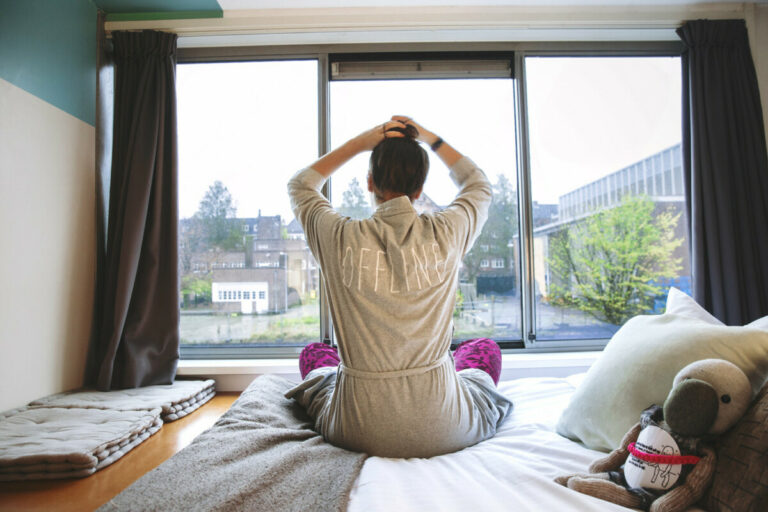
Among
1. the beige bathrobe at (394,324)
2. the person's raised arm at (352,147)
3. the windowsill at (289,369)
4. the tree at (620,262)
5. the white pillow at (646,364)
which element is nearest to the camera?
the white pillow at (646,364)

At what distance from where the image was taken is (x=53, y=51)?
189 centimetres

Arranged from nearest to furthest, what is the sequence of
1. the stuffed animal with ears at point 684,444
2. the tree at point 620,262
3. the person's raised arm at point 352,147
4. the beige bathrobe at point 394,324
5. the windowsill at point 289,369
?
the stuffed animal with ears at point 684,444
the beige bathrobe at point 394,324
the person's raised arm at point 352,147
the windowsill at point 289,369
the tree at point 620,262

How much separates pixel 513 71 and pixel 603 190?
36.5 inches

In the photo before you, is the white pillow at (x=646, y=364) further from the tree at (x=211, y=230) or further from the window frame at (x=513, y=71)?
the tree at (x=211, y=230)

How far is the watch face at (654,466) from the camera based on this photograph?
0.74 metres

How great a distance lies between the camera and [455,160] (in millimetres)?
1243

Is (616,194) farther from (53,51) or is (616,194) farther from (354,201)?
(53,51)

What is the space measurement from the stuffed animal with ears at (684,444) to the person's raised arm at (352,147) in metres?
0.94

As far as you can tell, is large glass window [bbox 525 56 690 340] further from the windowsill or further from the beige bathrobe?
the beige bathrobe

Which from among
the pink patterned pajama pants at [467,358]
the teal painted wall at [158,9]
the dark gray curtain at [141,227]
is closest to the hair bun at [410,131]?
the pink patterned pajama pants at [467,358]

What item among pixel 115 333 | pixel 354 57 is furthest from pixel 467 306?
pixel 115 333

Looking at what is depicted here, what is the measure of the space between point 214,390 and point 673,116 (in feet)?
10.5

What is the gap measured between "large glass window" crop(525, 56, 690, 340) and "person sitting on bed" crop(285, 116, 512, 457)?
150cm

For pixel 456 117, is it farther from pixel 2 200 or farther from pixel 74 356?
pixel 74 356
